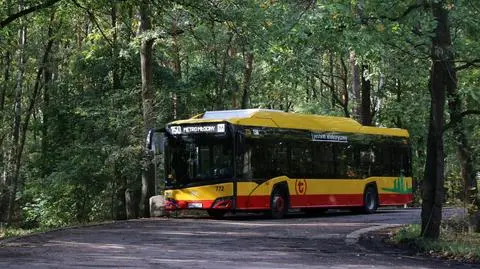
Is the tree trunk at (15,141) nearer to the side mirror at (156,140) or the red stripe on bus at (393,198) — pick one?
the side mirror at (156,140)

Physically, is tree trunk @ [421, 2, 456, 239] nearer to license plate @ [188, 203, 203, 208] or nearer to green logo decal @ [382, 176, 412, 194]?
license plate @ [188, 203, 203, 208]

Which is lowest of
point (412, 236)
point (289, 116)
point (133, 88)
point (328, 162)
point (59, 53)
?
point (412, 236)

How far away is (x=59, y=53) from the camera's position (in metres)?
30.9

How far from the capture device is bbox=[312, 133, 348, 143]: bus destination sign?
76.8ft

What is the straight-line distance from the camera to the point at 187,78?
27.7 m

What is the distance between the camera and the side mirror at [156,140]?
69.3 ft

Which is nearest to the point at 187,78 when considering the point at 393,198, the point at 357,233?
the point at 393,198

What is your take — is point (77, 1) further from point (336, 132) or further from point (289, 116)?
point (336, 132)

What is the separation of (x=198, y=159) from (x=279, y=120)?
323 cm

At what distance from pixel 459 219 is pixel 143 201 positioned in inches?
452

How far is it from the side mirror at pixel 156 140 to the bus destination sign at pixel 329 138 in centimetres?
Result: 553

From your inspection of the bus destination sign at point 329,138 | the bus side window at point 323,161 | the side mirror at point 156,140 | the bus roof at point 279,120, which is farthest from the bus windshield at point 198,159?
the bus destination sign at point 329,138

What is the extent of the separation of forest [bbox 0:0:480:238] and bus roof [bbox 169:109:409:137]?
1.67 m

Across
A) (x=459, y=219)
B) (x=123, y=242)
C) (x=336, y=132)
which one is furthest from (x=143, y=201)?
(x=459, y=219)
